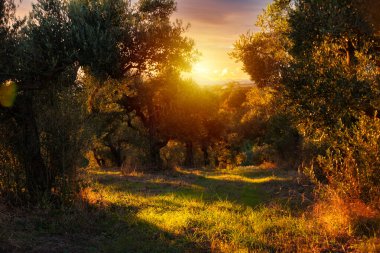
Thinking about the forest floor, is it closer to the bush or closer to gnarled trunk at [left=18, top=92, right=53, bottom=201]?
gnarled trunk at [left=18, top=92, right=53, bottom=201]

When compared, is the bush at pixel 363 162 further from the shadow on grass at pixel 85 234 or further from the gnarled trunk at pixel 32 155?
the gnarled trunk at pixel 32 155

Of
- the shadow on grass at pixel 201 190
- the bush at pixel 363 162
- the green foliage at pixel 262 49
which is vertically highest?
the green foliage at pixel 262 49

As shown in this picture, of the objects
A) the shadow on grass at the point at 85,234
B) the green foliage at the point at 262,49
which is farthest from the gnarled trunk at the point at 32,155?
the green foliage at the point at 262,49

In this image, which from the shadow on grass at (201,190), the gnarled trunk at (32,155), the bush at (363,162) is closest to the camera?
the bush at (363,162)

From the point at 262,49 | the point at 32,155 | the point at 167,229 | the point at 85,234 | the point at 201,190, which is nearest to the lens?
the point at 85,234

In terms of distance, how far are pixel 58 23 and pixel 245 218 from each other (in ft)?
28.4

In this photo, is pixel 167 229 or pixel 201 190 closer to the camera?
pixel 167 229

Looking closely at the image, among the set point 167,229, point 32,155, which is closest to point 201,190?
point 167,229

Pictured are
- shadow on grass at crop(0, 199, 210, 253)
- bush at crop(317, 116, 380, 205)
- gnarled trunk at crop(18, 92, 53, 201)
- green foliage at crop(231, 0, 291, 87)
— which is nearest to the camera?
shadow on grass at crop(0, 199, 210, 253)

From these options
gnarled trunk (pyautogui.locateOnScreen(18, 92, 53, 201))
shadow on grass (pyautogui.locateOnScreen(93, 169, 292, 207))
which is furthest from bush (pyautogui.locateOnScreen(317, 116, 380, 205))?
gnarled trunk (pyautogui.locateOnScreen(18, 92, 53, 201))

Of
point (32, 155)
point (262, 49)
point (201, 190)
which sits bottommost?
point (201, 190)

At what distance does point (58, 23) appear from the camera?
12469 millimetres

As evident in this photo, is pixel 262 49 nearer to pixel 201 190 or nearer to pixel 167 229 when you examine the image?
pixel 201 190

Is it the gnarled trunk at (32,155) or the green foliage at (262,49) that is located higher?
the green foliage at (262,49)
